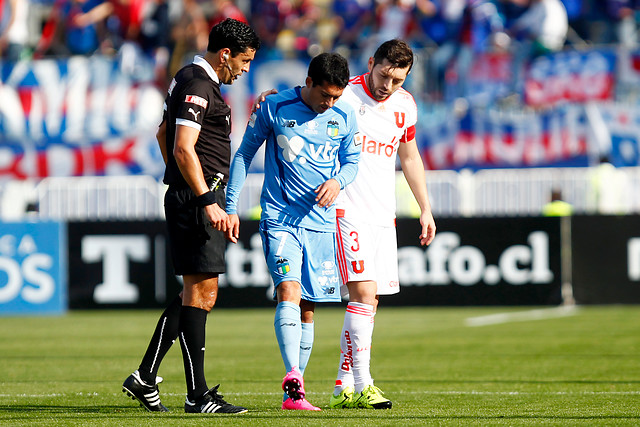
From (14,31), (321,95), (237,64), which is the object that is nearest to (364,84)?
(321,95)

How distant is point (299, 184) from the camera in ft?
21.6

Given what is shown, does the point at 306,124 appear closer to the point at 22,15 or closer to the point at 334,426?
the point at 334,426

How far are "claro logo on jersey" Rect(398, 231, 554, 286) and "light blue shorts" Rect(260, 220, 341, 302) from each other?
31.4 feet

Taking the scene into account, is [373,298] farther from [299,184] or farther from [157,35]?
[157,35]

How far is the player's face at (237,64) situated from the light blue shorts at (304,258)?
898 mm

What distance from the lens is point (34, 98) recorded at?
68.8 ft

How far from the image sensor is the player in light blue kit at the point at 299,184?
21.1 feet

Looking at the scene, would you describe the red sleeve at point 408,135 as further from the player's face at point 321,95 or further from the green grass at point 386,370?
the green grass at point 386,370

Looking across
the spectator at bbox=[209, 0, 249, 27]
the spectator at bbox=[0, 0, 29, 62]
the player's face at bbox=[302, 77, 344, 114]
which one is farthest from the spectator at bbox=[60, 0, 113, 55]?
the player's face at bbox=[302, 77, 344, 114]

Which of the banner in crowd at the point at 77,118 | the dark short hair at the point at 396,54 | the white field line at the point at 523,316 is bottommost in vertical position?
the white field line at the point at 523,316

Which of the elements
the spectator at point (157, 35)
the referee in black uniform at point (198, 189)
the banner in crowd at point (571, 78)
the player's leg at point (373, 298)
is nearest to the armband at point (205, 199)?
the referee in black uniform at point (198, 189)

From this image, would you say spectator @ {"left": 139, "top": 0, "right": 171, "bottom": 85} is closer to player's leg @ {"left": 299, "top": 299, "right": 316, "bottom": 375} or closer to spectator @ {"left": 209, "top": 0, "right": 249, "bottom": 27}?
spectator @ {"left": 209, "top": 0, "right": 249, "bottom": 27}

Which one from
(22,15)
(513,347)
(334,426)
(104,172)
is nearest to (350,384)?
(334,426)

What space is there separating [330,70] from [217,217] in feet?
3.48
